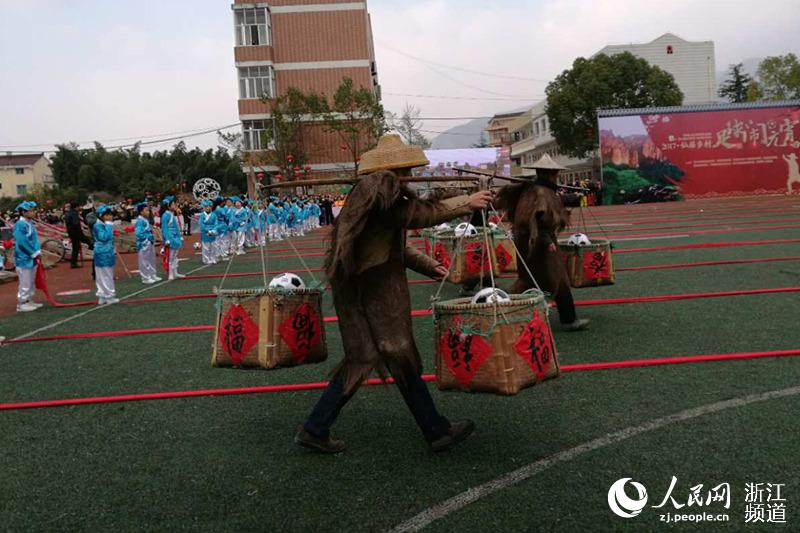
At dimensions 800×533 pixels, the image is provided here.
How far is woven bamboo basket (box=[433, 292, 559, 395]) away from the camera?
3.53 m

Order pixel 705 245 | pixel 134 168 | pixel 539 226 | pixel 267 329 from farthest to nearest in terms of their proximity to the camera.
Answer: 1. pixel 134 168
2. pixel 705 245
3. pixel 539 226
4. pixel 267 329

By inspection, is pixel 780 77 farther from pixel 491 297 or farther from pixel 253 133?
pixel 491 297

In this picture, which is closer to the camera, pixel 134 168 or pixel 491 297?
pixel 491 297

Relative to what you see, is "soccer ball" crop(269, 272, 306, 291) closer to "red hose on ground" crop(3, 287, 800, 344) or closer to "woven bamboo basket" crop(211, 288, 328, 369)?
"woven bamboo basket" crop(211, 288, 328, 369)

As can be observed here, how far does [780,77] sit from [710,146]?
1843 cm

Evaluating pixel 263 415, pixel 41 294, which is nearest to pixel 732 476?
pixel 263 415

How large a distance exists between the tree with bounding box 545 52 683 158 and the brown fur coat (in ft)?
129

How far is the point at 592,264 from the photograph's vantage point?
686 centimetres

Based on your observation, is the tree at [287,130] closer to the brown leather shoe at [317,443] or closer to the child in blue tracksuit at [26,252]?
the child in blue tracksuit at [26,252]

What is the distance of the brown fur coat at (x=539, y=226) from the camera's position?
632 centimetres

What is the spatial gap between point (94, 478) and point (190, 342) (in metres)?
3.52

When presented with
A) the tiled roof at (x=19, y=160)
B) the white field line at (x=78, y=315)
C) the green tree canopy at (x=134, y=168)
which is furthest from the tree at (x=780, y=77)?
the tiled roof at (x=19, y=160)

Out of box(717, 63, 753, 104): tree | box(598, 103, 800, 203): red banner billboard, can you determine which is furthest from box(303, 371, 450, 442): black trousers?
box(717, 63, 753, 104): tree

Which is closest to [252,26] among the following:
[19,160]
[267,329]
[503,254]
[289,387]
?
[503,254]
